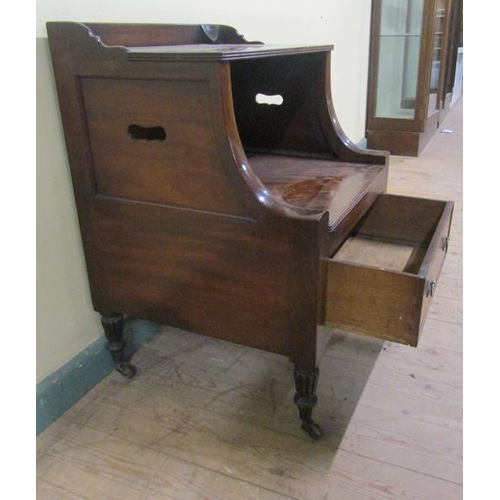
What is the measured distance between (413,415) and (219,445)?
1.34 ft

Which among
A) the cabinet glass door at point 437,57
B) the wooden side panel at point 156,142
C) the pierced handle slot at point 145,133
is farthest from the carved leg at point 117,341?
the cabinet glass door at point 437,57

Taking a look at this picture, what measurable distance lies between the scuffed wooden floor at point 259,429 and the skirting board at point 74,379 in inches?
0.7

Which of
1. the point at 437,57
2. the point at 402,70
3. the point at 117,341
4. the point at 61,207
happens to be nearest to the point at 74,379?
the point at 117,341

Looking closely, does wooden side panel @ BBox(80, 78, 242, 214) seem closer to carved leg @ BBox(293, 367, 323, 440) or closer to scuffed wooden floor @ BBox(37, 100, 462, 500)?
carved leg @ BBox(293, 367, 323, 440)

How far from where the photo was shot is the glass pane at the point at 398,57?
2973mm

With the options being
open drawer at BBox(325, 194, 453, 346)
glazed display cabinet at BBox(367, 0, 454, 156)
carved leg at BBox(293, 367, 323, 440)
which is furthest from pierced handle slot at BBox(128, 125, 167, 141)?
glazed display cabinet at BBox(367, 0, 454, 156)

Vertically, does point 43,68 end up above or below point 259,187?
above

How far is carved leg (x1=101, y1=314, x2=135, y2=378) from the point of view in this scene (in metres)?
1.14

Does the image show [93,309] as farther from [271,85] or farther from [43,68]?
[271,85]

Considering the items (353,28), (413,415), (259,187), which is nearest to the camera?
(259,187)

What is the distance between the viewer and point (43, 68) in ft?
3.15

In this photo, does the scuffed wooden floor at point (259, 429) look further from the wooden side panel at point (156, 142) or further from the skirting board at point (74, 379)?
the wooden side panel at point (156, 142)

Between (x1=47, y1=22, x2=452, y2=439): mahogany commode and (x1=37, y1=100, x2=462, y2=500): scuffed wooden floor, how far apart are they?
0.33 feet

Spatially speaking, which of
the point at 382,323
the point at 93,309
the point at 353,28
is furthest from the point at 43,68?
the point at 353,28
